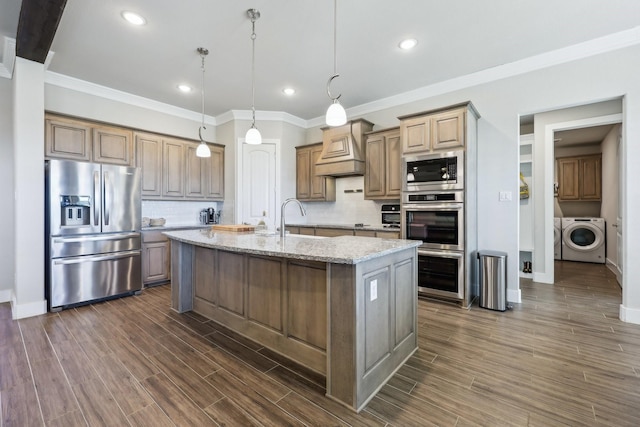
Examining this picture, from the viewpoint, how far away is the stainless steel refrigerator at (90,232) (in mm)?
3436

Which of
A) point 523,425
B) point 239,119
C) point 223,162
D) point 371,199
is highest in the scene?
point 239,119

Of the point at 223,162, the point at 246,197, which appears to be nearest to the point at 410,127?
the point at 246,197

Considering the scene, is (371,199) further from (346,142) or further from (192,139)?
(192,139)

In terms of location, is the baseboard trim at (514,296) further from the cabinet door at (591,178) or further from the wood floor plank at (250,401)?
the cabinet door at (591,178)

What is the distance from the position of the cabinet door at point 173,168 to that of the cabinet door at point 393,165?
3464mm

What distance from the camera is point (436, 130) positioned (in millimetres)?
3656

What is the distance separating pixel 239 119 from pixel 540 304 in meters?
5.41

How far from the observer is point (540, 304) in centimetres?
360

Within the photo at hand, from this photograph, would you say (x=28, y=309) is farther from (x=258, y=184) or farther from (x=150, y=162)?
(x=258, y=184)

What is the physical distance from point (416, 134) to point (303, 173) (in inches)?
96.6

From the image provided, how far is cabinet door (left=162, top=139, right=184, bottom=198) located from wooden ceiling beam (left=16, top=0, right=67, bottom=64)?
5.93 ft

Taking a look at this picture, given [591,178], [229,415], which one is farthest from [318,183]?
[591,178]

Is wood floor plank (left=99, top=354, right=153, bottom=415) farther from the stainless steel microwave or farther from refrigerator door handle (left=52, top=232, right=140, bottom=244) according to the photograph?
the stainless steel microwave

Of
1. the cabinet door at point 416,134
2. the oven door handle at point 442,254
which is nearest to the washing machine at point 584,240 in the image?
the oven door handle at point 442,254
